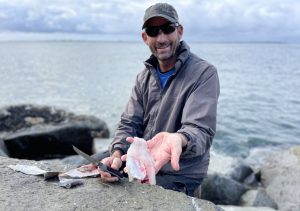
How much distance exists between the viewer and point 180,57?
498 centimetres

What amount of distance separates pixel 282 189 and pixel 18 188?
7.57 metres

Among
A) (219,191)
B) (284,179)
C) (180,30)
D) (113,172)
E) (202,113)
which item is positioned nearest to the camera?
(113,172)

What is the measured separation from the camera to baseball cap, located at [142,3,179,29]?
4.93m

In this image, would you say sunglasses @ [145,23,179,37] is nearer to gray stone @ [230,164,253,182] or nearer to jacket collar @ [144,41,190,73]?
jacket collar @ [144,41,190,73]

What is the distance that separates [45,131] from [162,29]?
8474 millimetres

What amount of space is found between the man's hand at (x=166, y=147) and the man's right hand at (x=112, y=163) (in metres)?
0.53

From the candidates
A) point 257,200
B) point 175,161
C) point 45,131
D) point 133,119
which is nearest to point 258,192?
point 257,200

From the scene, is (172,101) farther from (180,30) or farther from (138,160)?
(138,160)

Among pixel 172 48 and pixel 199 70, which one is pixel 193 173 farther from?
pixel 172 48

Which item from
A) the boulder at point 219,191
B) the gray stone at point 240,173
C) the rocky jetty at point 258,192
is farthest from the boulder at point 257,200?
the gray stone at point 240,173

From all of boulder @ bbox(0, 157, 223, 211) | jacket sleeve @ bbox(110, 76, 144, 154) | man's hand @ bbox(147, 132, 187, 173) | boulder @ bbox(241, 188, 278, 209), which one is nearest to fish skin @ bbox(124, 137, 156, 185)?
man's hand @ bbox(147, 132, 187, 173)

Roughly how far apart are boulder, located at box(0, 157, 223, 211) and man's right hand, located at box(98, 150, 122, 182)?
6cm

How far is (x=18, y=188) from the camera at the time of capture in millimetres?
4234

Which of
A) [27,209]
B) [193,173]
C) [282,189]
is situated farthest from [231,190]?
[27,209]
